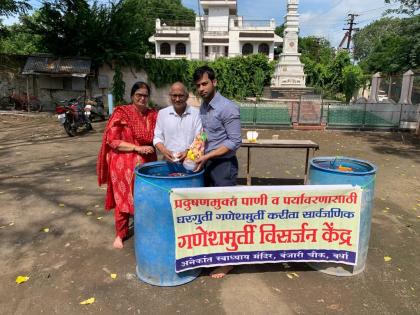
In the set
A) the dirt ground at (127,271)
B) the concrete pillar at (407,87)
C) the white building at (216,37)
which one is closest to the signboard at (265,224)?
the dirt ground at (127,271)

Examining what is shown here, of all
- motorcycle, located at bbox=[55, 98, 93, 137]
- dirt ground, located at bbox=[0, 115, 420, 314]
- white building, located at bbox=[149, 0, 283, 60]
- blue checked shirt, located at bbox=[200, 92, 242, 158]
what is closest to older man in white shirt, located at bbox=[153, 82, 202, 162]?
blue checked shirt, located at bbox=[200, 92, 242, 158]

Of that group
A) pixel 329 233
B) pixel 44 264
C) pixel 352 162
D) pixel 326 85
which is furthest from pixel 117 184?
pixel 326 85

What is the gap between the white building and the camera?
43.1 m

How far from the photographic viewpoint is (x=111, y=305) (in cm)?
256

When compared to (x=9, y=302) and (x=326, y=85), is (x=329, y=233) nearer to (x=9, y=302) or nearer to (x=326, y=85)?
(x=9, y=302)

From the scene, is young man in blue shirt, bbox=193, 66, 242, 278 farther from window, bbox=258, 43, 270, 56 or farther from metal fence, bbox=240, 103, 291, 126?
window, bbox=258, 43, 270, 56

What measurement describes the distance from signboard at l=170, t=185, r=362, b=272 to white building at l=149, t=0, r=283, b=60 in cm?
4211

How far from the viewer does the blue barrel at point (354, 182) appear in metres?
2.80

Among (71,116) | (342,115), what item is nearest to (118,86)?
(71,116)

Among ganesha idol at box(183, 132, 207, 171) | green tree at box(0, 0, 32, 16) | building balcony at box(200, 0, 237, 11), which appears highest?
building balcony at box(200, 0, 237, 11)

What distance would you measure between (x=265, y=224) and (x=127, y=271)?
135cm

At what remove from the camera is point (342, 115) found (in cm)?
1233

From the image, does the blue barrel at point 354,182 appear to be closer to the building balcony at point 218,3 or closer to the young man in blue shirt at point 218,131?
the young man in blue shirt at point 218,131

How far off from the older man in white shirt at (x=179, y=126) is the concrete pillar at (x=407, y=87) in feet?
44.8
